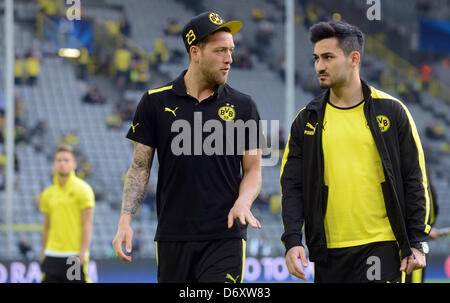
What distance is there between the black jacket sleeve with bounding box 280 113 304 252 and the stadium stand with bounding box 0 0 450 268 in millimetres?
11548

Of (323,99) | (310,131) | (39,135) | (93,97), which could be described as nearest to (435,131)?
(93,97)

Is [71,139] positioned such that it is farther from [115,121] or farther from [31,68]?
[31,68]

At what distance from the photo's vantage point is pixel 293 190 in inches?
201

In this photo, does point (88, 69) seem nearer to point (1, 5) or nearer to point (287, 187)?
point (1, 5)

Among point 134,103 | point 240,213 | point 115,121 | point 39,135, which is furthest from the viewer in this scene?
point 134,103

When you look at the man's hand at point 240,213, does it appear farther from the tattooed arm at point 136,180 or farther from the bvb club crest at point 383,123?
the bvb club crest at point 383,123

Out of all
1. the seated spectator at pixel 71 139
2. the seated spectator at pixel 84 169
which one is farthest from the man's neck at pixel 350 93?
the seated spectator at pixel 71 139

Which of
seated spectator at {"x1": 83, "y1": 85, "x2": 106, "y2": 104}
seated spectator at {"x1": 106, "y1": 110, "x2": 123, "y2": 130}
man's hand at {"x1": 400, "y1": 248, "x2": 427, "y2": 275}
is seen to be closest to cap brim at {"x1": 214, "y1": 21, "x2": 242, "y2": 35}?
man's hand at {"x1": 400, "y1": 248, "x2": 427, "y2": 275}

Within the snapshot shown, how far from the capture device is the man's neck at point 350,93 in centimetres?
508

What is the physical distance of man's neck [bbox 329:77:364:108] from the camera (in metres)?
5.08

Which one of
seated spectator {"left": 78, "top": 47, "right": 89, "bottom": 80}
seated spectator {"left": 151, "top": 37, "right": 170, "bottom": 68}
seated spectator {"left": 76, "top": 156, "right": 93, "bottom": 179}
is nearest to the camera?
seated spectator {"left": 76, "top": 156, "right": 93, "bottom": 179}

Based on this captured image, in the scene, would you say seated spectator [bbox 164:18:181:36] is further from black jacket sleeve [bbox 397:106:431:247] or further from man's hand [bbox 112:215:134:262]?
black jacket sleeve [bbox 397:106:431:247]

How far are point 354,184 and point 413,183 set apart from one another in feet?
1.12

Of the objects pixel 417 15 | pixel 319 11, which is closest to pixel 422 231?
pixel 319 11
